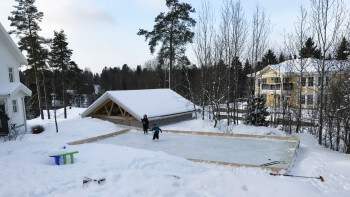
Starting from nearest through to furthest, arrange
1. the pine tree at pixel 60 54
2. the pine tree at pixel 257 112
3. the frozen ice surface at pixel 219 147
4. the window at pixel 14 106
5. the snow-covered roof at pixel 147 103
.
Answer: the frozen ice surface at pixel 219 147
the window at pixel 14 106
the snow-covered roof at pixel 147 103
the pine tree at pixel 257 112
the pine tree at pixel 60 54

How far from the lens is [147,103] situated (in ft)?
58.4

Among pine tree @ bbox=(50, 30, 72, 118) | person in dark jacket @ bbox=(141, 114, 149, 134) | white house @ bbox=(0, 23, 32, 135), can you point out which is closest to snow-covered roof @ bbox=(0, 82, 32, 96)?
white house @ bbox=(0, 23, 32, 135)

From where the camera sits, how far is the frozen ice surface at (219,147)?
8.83 metres

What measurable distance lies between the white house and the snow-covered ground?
6.99 metres

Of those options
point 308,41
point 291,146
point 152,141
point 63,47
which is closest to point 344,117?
point 291,146

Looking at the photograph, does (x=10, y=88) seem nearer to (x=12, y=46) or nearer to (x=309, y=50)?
(x=12, y=46)

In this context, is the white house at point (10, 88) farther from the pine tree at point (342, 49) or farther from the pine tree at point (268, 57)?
the pine tree at point (268, 57)

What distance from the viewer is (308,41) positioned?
13.1m

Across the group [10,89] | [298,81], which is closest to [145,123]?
[10,89]

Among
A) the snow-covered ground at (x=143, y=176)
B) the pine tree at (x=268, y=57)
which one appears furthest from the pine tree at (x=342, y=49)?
the pine tree at (x=268, y=57)

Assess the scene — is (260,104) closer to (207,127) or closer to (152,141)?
(207,127)

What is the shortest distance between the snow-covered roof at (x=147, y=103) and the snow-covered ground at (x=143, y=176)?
7.82 metres

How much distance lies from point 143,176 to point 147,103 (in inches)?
497

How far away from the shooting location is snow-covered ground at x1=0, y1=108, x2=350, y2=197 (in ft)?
15.4
